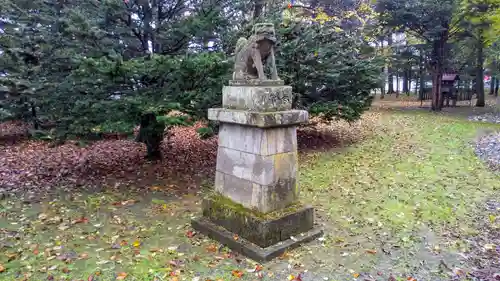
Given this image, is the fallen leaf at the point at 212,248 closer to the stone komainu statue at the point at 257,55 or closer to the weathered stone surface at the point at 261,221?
the weathered stone surface at the point at 261,221

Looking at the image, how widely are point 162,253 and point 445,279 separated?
3.30 metres

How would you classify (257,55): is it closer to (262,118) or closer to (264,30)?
(264,30)

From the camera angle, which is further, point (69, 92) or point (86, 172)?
point (86, 172)

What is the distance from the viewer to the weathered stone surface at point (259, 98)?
444 centimetres

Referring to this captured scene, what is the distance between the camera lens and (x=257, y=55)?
15.6 feet

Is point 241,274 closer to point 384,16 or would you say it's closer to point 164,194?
point 164,194

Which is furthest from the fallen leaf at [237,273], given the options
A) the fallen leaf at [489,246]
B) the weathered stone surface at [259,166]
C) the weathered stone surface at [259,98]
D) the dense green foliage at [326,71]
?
the dense green foliage at [326,71]

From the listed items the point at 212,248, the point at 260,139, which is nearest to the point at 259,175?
the point at 260,139

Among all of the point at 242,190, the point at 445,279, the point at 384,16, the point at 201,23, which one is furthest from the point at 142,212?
the point at 384,16

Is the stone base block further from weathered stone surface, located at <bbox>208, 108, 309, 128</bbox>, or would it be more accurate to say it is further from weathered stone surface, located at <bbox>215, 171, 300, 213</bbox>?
weathered stone surface, located at <bbox>208, 108, 309, 128</bbox>

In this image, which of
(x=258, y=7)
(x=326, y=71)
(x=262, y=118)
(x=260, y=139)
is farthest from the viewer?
(x=258, y=7)

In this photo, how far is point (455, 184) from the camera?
7301 mm

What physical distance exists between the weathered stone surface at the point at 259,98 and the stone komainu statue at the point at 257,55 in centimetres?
20

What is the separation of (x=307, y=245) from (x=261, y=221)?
771mm
